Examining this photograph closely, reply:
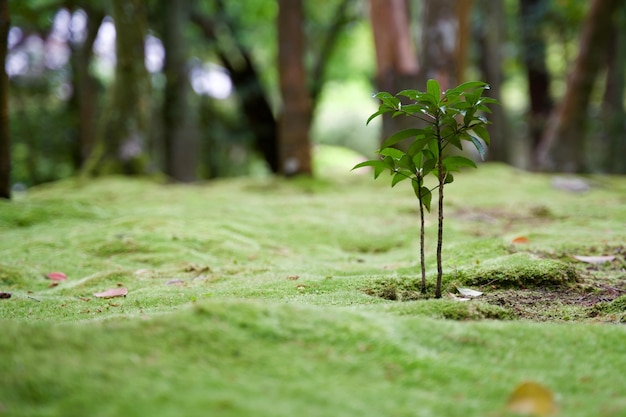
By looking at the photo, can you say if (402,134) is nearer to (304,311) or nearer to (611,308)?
(304,311)

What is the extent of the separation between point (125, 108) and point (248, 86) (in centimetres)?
480

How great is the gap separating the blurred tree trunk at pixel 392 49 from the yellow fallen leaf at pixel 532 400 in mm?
6822

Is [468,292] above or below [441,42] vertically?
below

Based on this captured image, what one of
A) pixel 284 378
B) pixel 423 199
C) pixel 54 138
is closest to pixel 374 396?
pixel 284 378

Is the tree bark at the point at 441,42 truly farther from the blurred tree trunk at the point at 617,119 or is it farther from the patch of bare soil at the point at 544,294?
the patch of bare soil at the point at 544,294

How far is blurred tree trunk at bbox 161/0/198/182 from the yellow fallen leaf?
28.7ft

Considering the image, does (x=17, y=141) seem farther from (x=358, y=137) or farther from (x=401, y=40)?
(x=358, y=137)

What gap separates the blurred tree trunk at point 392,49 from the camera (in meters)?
8.14

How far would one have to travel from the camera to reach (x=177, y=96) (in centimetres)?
933

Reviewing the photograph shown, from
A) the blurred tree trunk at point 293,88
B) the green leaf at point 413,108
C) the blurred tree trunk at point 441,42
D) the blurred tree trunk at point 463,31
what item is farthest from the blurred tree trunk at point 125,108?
the green leaf at point 413,108

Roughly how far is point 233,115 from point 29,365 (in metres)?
12.6

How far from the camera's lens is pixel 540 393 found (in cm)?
121

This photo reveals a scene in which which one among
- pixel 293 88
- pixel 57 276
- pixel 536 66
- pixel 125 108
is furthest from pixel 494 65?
pixel 57 276

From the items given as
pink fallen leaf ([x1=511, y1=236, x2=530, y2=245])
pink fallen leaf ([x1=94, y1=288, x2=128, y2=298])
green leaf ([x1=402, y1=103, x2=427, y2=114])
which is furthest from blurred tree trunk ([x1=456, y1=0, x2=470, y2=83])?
pink fallen leaf ([x1=94, y1=288, x2=128, y2=298])
